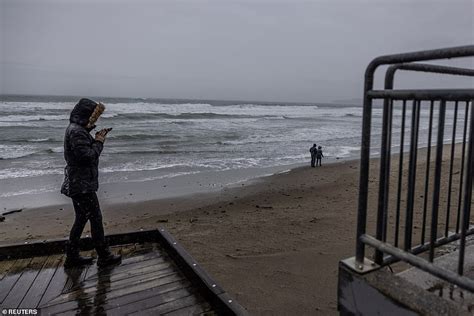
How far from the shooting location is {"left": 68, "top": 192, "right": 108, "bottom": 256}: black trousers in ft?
13.1

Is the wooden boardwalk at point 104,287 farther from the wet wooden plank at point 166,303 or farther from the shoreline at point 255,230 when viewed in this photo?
the shoreline at point 255,230

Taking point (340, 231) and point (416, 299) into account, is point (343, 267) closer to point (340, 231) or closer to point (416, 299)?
point (416, 299)

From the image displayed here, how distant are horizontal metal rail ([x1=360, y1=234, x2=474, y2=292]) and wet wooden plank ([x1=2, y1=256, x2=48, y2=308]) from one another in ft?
10.5

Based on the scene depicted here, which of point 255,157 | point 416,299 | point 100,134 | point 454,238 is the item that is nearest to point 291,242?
point 100,134

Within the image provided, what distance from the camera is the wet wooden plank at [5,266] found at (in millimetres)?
3772

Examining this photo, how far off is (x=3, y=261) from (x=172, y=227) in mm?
3616

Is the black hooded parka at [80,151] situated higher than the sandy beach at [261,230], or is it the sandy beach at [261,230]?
the black hooded parka at [80,151]

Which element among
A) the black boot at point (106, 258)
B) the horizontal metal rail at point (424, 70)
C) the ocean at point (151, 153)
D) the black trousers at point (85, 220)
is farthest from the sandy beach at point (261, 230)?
the ocean at point (151, 153)

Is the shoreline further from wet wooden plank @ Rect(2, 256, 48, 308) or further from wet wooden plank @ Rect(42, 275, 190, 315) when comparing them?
wet wooden plank @ Rect(2, 256, 48, 308)

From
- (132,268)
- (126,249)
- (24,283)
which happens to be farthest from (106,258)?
(24,283)

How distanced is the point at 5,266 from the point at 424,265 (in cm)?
426

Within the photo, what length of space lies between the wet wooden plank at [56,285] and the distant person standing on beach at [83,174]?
0.11 metres

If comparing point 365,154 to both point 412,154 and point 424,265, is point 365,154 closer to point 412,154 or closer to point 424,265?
point 412,154

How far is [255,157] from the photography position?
58.4ft
